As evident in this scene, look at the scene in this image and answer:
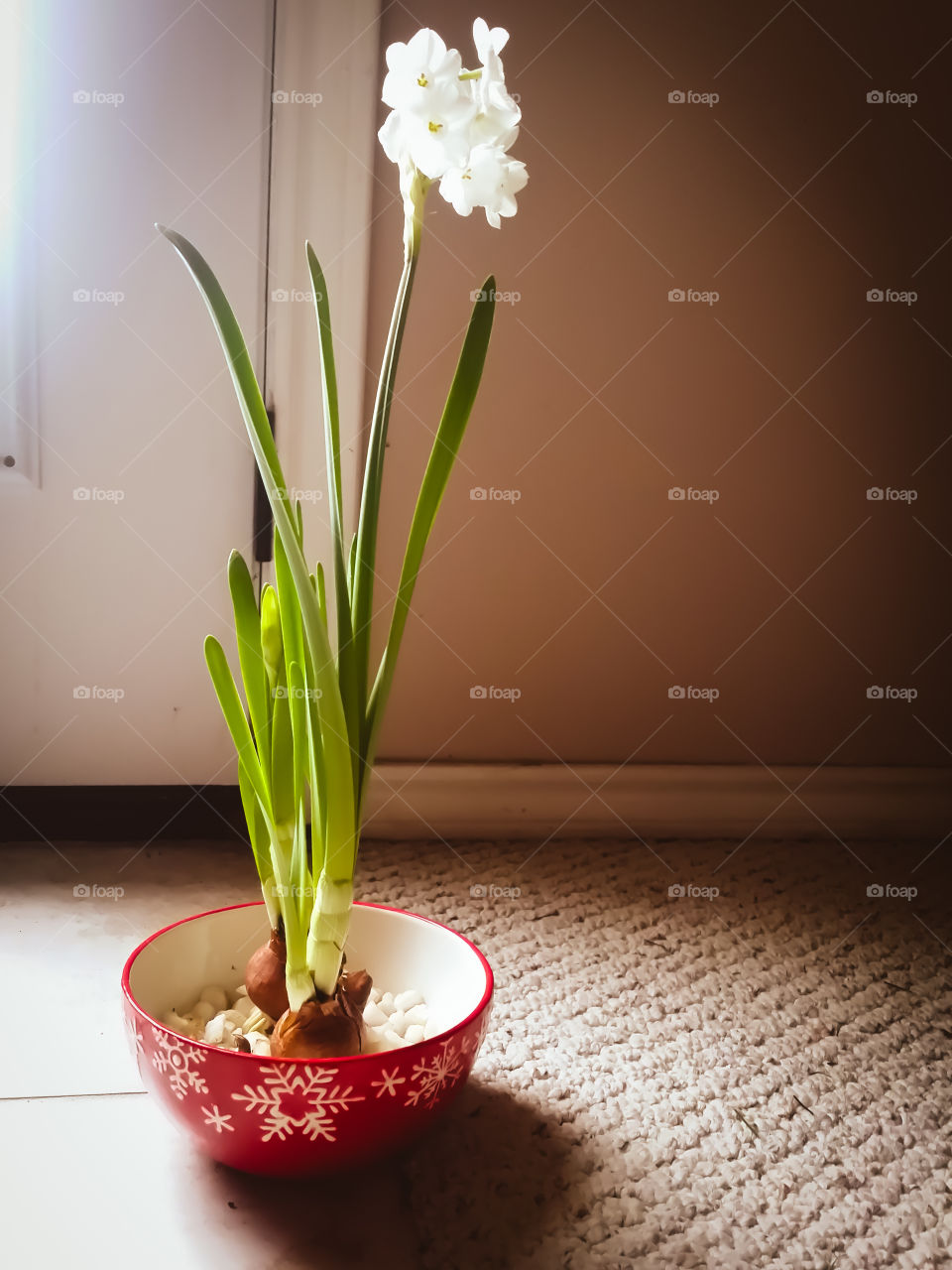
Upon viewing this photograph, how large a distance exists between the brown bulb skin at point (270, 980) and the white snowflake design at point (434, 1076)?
0.12 m

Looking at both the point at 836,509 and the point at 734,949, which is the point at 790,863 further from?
the point at 836,509

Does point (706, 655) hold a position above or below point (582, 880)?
above

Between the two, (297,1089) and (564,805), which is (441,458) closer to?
(297,1089)

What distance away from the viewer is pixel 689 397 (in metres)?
1.21

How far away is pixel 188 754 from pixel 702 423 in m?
0.73

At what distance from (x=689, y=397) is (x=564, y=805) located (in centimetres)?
52

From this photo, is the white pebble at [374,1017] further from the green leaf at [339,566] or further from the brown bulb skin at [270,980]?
the green leaf at [339,566]

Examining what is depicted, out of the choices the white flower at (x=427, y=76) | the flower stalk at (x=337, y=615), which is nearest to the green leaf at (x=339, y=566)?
the flower stalk at (x=337, y=615)

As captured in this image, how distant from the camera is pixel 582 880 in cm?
108

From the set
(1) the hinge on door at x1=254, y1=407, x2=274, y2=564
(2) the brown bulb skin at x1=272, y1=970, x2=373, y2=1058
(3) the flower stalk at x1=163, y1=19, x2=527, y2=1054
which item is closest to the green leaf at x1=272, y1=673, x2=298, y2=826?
(3) the flower stalk at x1=163, y1=19, x2=527, y2=1054

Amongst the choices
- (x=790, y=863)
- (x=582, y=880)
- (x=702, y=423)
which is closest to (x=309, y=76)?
(x=702, y=423)

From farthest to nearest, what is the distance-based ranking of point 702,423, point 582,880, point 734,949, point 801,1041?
point 702,423
point 582,880
point 734,949
point 801,1041

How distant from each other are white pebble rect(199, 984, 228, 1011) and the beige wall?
1.69 feet

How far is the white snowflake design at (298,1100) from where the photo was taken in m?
0.52
